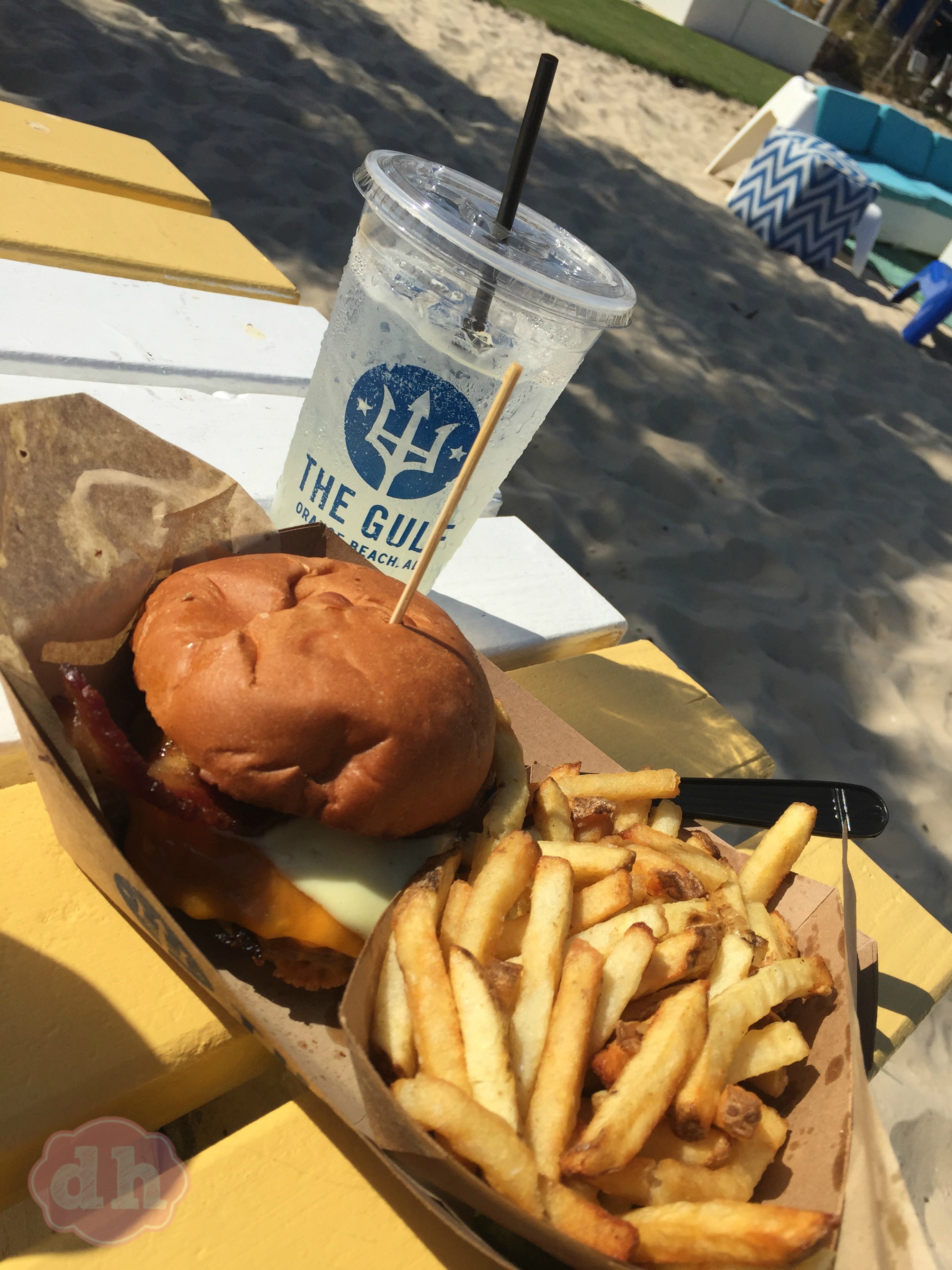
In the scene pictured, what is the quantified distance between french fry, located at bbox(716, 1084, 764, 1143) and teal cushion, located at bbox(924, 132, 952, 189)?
1694 cm

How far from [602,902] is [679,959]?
133 millimetres

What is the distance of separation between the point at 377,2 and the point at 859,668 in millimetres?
9512

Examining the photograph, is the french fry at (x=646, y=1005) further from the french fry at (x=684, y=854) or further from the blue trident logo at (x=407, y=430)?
the blue trident logo at (x=407, y=430)

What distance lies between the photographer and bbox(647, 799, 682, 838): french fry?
62.2 inches

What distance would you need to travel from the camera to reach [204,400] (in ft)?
6.89

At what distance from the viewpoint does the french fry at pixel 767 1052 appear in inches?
47.8

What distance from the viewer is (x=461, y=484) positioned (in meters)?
1.22

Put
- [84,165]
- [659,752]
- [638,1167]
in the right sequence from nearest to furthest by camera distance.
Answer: [638,1167], [659,752], [84,165]

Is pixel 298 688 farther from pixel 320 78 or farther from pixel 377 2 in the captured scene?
pixel 377 2

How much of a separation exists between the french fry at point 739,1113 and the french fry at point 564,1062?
0.58 ft

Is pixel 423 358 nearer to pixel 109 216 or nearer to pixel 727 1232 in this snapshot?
pixel 727 1232

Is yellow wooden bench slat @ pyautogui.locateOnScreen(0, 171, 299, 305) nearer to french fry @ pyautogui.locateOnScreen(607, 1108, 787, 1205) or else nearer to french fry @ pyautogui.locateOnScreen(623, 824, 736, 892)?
french fry @ pyautogui.locateOnScreen(623, 824, 736, 892)

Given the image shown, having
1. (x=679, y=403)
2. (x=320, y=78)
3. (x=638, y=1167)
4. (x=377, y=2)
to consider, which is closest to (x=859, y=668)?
(x=679, y=403)

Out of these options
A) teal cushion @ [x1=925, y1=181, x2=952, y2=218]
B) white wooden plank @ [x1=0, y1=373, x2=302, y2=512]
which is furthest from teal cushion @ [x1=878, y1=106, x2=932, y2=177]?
white wooden plank @ [x1=0, y1=373, x2=302, y2=512]
